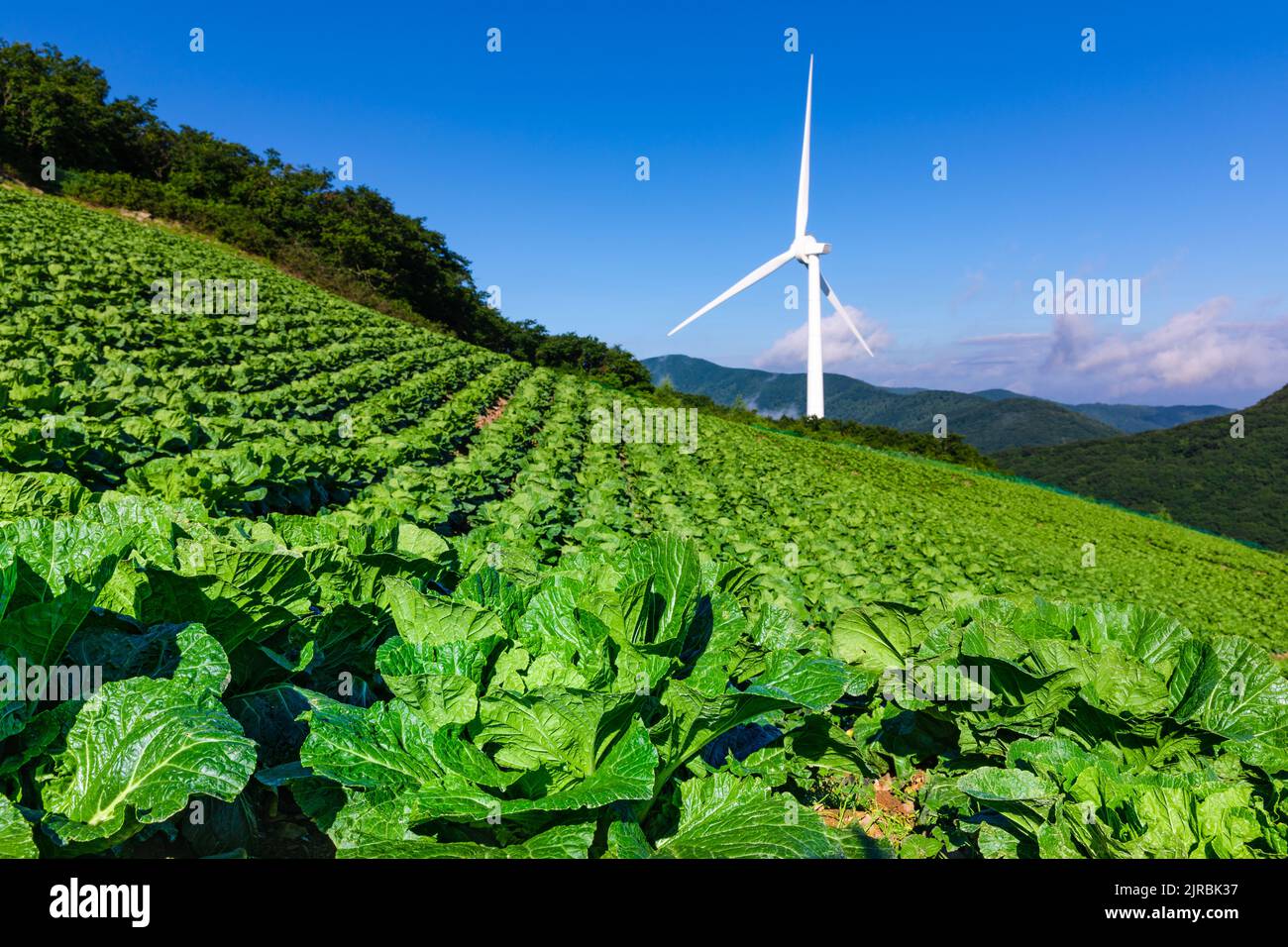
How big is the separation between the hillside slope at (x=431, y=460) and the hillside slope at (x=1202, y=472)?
158 feet

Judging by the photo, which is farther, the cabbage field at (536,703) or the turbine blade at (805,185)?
the turbine blade at (805,185)

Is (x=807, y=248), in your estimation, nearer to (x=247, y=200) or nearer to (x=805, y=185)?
(x=805, y=185)

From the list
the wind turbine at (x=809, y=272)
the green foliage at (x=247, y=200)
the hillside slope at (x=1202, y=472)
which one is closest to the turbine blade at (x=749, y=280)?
the wind turbine at (x=809, y=272)

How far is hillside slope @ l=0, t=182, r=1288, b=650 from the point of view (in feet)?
19.3

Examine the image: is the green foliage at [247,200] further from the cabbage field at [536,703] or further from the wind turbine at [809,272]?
the cabbage field at [536,703]

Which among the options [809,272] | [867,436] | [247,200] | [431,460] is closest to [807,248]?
[809,272]

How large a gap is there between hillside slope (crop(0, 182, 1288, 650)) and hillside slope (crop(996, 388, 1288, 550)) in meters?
48.3

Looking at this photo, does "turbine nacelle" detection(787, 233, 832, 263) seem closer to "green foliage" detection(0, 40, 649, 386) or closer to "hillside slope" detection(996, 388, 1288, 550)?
"green foliage" detection(0, 40, 649, 386)

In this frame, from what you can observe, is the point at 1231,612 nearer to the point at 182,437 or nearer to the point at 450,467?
the point at 450,467

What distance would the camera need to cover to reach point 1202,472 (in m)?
80.4

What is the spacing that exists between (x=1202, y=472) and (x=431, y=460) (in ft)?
330

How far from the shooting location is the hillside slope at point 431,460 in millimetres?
5891
